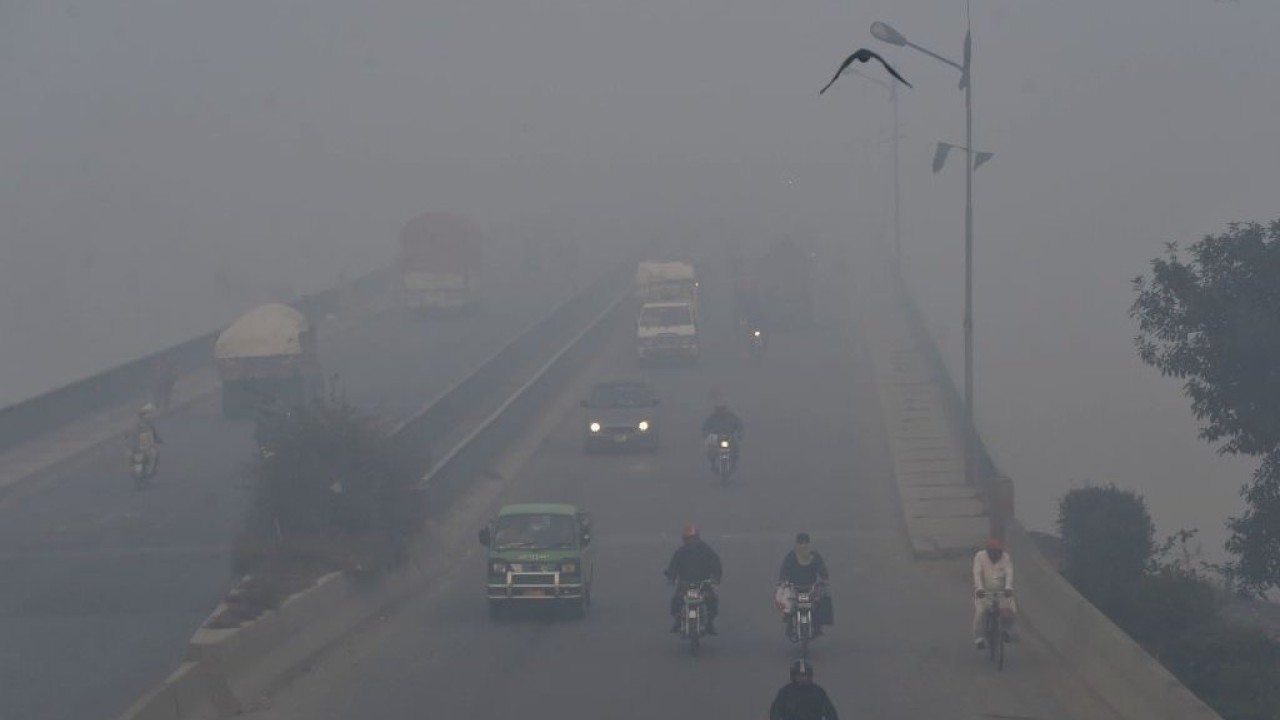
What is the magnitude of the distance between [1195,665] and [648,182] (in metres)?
148

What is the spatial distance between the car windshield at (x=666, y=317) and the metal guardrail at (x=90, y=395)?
1478 centimetres

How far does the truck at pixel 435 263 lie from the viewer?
2756 inches

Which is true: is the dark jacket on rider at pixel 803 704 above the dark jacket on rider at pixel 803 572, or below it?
below

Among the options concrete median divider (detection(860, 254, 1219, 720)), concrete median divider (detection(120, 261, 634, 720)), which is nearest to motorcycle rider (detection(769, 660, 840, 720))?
concrete median divider (detection(860, 254, 1219, 720))

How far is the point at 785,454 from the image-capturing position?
1610 inches

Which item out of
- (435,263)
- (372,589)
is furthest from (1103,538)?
(435,263)

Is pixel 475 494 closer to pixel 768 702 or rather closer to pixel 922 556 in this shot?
pixel 922 556

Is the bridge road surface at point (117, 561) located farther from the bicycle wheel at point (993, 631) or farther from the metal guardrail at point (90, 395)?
the bicycle wheel at point (993, 631)

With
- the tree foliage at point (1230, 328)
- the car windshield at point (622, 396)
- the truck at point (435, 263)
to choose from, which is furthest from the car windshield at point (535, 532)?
the truck at point (435, 263)

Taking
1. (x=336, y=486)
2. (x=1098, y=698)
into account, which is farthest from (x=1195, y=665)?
(x=336, y=486)

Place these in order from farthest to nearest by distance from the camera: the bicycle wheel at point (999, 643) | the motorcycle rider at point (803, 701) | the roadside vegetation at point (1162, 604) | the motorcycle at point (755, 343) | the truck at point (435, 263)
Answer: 1. the truck at point (435, 263)
2. the motorcycle at point (755, 343)
3. the bicycle wheel at point (999, 643)
4. the roadside vegetation at point (1162, 604)
5. the motorcycle rider at point (803, 701)

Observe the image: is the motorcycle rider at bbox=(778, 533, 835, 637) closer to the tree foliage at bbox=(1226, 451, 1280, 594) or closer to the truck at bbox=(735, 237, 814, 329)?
the tree foliage at bbox=(1226, 451, 1280, 594)

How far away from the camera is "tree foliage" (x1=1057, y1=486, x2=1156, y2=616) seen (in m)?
26.6

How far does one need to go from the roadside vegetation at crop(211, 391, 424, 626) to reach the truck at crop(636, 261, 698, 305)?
118ft
